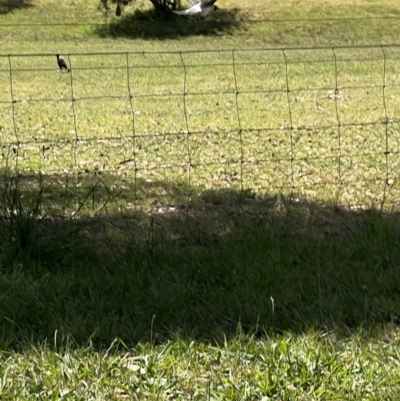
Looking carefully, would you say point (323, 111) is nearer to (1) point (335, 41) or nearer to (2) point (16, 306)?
(2) point (16, 306)

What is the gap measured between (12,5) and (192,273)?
32.6 m

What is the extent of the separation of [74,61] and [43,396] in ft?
66.2

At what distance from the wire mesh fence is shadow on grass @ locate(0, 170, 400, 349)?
2.46 ft

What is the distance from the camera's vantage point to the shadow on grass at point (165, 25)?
30938mm

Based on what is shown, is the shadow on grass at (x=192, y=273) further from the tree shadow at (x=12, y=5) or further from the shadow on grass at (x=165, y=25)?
the tree shadow at (x=12, y=5)

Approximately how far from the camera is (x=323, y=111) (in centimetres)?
1288

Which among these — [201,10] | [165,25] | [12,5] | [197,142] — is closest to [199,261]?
[197,142]

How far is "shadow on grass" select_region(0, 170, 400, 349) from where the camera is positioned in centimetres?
402

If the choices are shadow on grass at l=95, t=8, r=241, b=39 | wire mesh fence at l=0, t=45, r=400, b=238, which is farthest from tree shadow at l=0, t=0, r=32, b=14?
wire mesh fence at l=0, t=45, r=400, b=238

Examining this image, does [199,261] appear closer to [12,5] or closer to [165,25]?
[165,25]

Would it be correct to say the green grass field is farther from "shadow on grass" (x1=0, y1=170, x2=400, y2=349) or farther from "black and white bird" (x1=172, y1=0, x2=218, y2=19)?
"black and white bird" (x1=172, y1=0, x2=218, y2=19)

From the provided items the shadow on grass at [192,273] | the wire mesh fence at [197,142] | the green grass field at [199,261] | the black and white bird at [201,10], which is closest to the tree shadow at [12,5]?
the black and white bird at [201,10]

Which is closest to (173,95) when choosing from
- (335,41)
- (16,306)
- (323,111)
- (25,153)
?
(323,111)

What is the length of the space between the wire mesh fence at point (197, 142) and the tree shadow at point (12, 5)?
1744 cm
